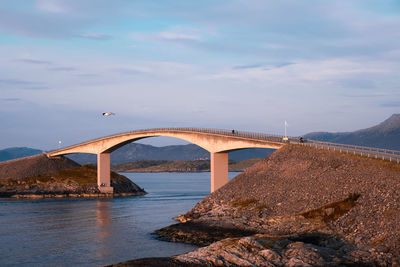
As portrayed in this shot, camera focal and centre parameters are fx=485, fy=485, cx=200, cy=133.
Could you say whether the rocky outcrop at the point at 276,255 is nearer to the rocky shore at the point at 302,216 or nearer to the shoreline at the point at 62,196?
the rocky shore at the point at 302,216

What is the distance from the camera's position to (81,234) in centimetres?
5541

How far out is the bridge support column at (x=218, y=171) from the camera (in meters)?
76.8

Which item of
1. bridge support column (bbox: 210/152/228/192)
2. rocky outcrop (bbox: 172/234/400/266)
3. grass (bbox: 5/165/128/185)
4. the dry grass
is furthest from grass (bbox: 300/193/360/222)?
grass (bbox: 5/165/128/185)

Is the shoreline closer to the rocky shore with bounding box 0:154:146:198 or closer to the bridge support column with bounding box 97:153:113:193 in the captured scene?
the rocky shore with bounding box 0:154:146:198

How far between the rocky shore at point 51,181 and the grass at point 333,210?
69.9 metres

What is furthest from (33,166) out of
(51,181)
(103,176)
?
(103,176)

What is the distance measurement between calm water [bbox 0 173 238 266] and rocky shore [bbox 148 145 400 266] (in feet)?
14.3

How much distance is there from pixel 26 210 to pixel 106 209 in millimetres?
12992

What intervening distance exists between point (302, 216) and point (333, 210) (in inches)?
126

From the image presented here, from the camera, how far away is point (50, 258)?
42.2 meters

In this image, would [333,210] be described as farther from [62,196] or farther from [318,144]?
[62,196]

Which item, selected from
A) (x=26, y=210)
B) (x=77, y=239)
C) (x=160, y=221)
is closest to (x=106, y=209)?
(x=26, y=210)

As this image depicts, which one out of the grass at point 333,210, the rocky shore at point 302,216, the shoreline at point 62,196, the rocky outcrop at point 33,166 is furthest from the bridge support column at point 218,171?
the rocky outcrop at point 33,166

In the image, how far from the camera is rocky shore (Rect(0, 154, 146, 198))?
11156cm
